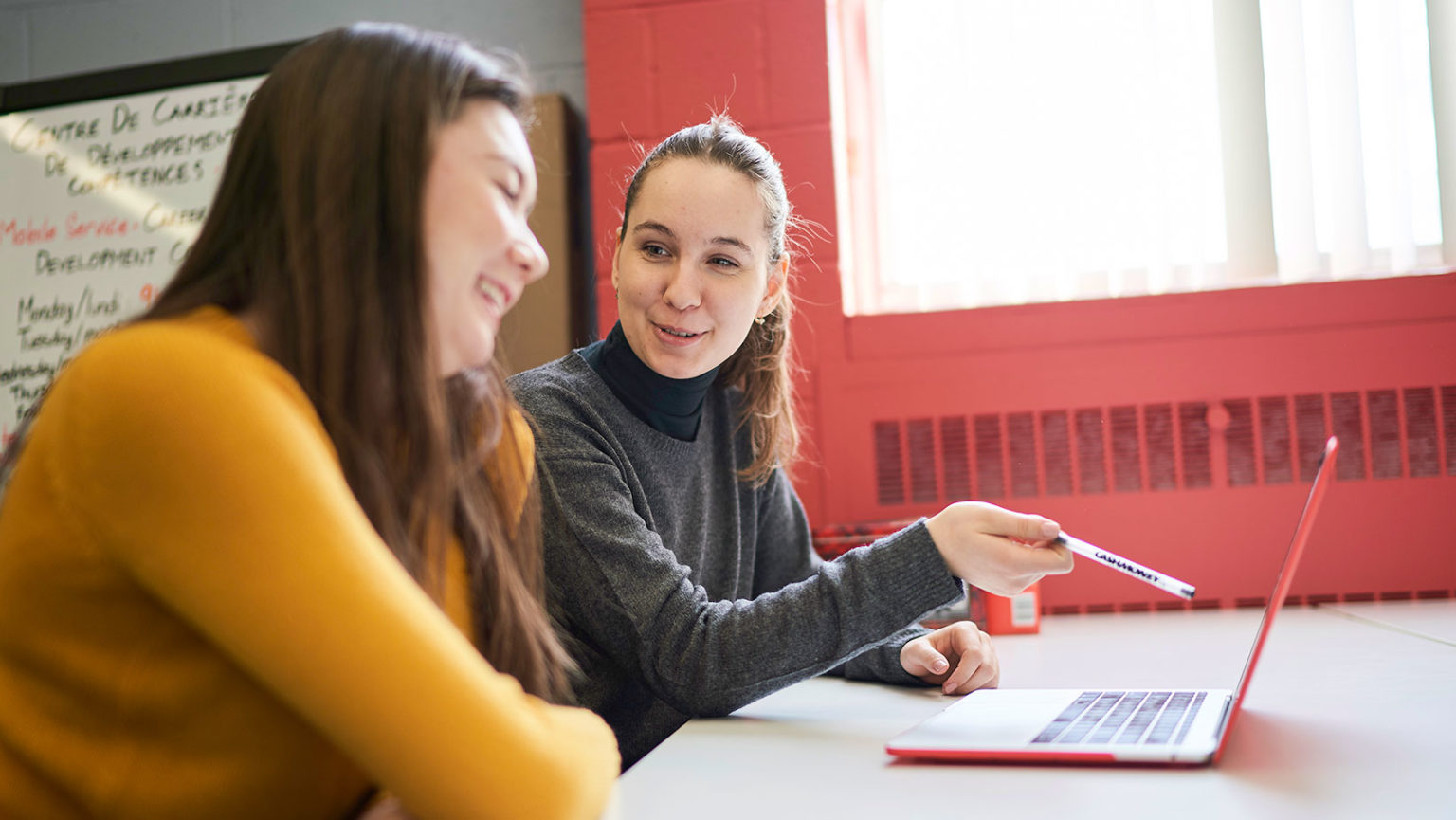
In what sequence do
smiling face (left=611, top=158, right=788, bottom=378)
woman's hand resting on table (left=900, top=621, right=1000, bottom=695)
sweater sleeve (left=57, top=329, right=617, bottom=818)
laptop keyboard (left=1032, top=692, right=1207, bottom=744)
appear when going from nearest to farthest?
sweater sleeve (left=57, top=329, right=617, bottom=818) → laptop keyboard (left=1032, top=692, right=1207, bottom=744) → woman's hand resting on table (left=900, top=621, right=1000, bottom=695) → smiling face (left=611, top=158, right=788, bottom=378)

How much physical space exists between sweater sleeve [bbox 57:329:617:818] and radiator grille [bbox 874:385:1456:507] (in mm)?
1316

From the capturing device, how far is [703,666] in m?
0.91

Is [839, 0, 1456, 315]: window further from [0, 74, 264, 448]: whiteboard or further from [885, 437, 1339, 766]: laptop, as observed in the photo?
[0, 74, 264, 448]: whiteboard

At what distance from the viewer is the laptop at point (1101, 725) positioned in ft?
2.24

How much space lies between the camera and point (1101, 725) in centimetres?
77

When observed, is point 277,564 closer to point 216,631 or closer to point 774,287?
point 216,631

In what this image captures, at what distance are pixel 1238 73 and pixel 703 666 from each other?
145 cm

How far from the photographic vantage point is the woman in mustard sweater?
506 millimetres

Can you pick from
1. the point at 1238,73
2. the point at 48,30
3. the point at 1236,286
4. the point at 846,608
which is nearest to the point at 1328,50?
the point at 1238,73

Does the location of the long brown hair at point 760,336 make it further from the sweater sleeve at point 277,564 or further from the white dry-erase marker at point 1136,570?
the sweater sleeve at point 277,564

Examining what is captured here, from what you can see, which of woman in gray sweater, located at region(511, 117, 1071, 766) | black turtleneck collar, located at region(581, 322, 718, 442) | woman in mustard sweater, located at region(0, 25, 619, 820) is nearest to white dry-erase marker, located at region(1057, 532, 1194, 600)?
woman in gray sweater, located at region(511, 117, 1071, 766)

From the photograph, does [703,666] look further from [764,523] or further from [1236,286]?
[1236,286]

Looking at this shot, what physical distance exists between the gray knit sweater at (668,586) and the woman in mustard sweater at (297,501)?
25cm

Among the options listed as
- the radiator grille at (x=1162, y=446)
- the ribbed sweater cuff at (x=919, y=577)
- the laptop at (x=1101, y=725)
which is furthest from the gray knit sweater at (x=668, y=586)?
the radiator grille at (x=1162, y=446)
